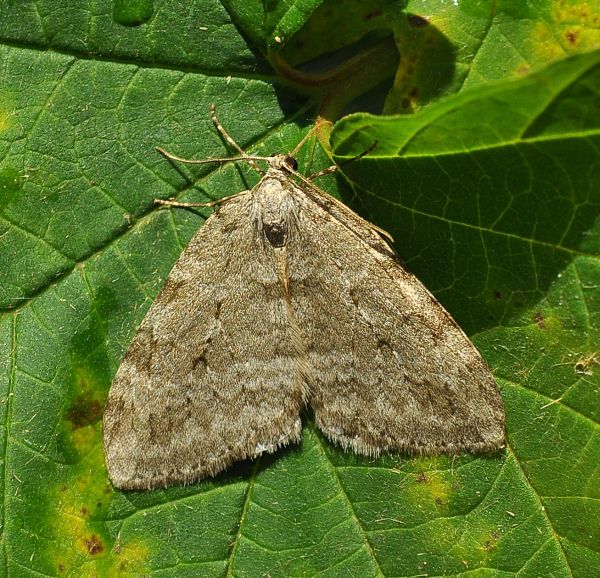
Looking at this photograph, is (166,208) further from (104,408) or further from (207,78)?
(104,408)

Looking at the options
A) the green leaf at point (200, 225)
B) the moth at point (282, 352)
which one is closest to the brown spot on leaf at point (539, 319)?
the green leaf at point (200, 225)

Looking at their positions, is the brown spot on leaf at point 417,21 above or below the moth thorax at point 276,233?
above

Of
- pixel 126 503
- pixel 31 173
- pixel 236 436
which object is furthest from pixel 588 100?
pixel 126 503

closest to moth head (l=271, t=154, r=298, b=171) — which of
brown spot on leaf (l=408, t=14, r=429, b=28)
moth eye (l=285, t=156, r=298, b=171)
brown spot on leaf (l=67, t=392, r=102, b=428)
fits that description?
moth eye (l=285, t=156, r=298, b=171)

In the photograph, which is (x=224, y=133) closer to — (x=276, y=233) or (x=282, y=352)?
(x=276, y=233)

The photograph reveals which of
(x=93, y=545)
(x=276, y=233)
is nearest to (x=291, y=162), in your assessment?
(x=276, y=233)

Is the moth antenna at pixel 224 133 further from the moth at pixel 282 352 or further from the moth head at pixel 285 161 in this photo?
the moth head at pixel 285 161

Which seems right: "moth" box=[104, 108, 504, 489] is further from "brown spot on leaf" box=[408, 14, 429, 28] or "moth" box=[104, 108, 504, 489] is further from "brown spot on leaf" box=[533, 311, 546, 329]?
"brown spot on leaf" box=[408, 14, 429, 28]
